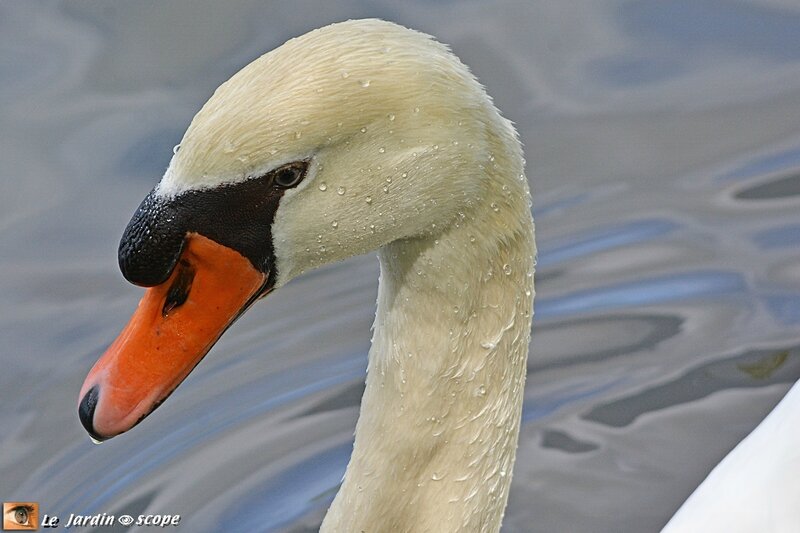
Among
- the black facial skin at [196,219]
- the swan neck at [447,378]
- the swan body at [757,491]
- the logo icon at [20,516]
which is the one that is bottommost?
the logo icon at [20,516]

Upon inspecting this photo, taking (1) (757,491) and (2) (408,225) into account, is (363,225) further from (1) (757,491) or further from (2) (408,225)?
(1) (757,491)

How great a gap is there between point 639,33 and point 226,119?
4721 millimetres

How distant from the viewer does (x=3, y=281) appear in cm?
652

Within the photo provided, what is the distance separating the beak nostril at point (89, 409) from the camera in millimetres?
3533

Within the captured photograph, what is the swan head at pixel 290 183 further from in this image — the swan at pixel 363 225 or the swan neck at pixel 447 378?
the swan neck at pixel 447 378

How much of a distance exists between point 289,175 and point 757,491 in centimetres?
185

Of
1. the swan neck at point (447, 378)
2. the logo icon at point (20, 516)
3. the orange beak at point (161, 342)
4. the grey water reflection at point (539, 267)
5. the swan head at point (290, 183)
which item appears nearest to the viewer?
the swan head at point (290, 183)

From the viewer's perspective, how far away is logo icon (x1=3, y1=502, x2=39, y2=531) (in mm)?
5601

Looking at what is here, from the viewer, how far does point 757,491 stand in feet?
14.3

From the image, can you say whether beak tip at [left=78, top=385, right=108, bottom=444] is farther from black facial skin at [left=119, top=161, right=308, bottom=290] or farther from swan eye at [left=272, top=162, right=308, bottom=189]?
swan eye at [left=272, top=162, right=308, bottom=189]

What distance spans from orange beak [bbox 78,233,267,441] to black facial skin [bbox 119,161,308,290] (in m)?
0.08

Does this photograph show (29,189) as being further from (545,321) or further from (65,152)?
(545,321)

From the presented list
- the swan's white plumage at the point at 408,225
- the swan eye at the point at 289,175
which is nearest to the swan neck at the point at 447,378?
the swan's white plumage at the point at 408,225

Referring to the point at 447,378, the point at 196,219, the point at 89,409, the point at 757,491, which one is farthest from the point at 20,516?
the point at 757,491
